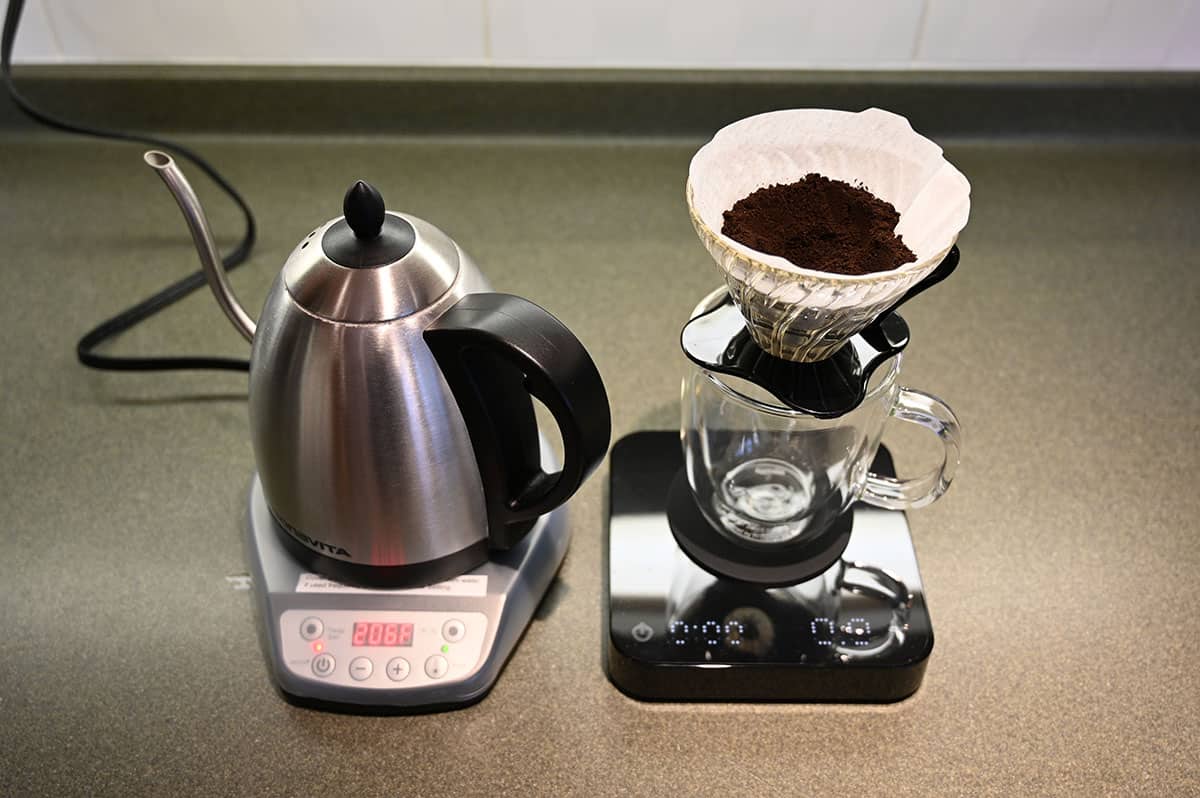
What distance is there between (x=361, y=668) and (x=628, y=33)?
2.18 feet

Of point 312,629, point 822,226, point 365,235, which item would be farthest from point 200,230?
point 822,226

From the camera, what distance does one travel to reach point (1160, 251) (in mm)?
939

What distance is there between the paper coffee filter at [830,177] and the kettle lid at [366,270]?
0.48ft

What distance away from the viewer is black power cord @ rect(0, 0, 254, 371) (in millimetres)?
809

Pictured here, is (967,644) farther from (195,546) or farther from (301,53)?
(301,53)

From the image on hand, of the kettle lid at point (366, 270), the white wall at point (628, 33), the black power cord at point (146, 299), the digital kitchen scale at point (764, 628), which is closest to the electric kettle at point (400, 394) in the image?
the kettle lid at point (366, 270)

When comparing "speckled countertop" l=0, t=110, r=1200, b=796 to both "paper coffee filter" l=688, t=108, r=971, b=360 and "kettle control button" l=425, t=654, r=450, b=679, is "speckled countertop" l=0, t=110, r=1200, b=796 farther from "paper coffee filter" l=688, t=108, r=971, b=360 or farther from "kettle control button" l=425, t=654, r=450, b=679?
"paper coffee filter" l=688, t=108, r=971, b=360

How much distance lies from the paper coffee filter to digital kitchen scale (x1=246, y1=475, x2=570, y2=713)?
0.76 ft

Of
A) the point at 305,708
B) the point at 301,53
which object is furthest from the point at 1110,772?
the point at 301,53

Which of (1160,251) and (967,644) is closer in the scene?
(967,644)

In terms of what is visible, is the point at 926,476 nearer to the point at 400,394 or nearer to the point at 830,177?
the point at 830,177

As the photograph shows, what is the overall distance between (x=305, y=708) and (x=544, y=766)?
0.50 ft

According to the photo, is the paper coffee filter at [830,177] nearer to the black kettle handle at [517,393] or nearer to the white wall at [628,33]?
the black kettle handle at [517,393]

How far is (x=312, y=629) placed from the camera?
0.61m
